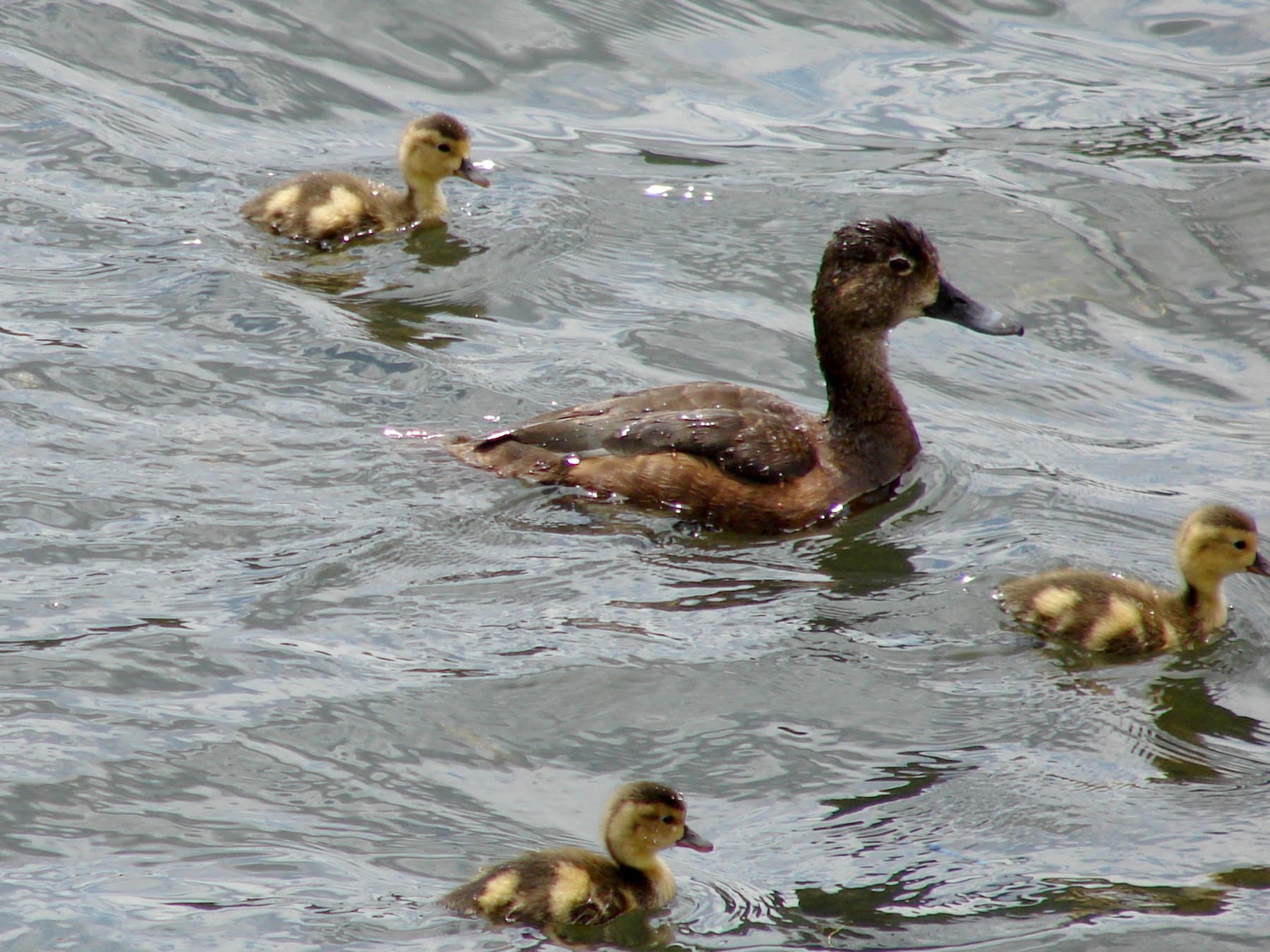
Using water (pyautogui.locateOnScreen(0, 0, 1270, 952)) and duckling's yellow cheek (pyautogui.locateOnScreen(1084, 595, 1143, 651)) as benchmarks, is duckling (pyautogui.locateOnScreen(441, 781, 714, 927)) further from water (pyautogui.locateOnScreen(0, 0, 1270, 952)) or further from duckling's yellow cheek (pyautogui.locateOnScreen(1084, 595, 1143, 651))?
duckling's yellow cheek (pyautogui.locateOnScreen(1084, 595, 1143, 651))

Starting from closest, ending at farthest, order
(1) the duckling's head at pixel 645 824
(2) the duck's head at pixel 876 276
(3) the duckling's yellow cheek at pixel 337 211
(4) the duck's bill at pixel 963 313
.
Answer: (1) the duckling's head at pixel 645 824 < (2) the duck's head at pixel 876 276 < (4) the duck's bill at pixel 963 313 < (3) the duckling's yellow cheek at pixel 337 211

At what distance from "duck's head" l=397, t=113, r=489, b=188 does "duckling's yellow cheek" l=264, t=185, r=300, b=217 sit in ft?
2.52

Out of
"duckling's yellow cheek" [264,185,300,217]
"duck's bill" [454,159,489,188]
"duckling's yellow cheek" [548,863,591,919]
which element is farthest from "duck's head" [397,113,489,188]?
"duckling's yellow cheek" [548,863,591,919]

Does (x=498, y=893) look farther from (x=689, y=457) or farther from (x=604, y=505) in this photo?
(x=689, y=457)

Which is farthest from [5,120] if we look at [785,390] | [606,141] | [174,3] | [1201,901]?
[1201,901]

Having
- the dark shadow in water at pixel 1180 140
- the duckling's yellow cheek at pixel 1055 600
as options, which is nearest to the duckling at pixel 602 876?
the duckling's yellow cheek at pixel 1055 600

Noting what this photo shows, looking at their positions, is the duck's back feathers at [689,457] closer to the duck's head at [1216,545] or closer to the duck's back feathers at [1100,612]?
the duck's back feathers at [1100,612]

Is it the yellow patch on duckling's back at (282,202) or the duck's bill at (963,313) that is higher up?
the duck's bill at (963,313)

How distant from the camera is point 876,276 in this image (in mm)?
7688

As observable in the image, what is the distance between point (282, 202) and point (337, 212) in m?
0.29

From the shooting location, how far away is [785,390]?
332 inches

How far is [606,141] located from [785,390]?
10.8ft

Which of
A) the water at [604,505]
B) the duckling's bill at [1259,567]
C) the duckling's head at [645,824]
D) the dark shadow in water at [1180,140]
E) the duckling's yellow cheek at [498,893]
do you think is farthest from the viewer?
the dark shadow in water at [1180,140]

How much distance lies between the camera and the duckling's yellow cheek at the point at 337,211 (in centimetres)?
931
